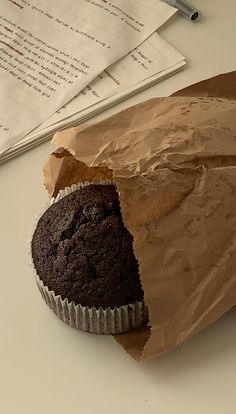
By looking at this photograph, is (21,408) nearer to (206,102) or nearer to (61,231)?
(61,231)

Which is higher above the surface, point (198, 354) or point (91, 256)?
point (91, 256)

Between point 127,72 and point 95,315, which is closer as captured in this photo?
point 95,315

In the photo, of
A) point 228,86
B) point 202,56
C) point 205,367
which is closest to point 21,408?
point 205,367

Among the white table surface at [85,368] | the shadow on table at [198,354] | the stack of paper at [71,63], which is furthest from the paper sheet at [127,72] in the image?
the shadow on table at [198,354]

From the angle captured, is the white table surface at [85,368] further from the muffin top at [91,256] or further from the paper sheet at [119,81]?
the paper sheet at [119,81]

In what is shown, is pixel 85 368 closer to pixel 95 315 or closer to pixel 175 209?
pixel 95 315

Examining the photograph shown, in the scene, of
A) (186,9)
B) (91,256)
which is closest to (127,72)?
(186,9)

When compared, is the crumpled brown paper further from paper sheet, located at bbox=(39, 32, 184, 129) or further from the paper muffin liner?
paper sheet, located at bbox=(39, 32, 184, 129)
